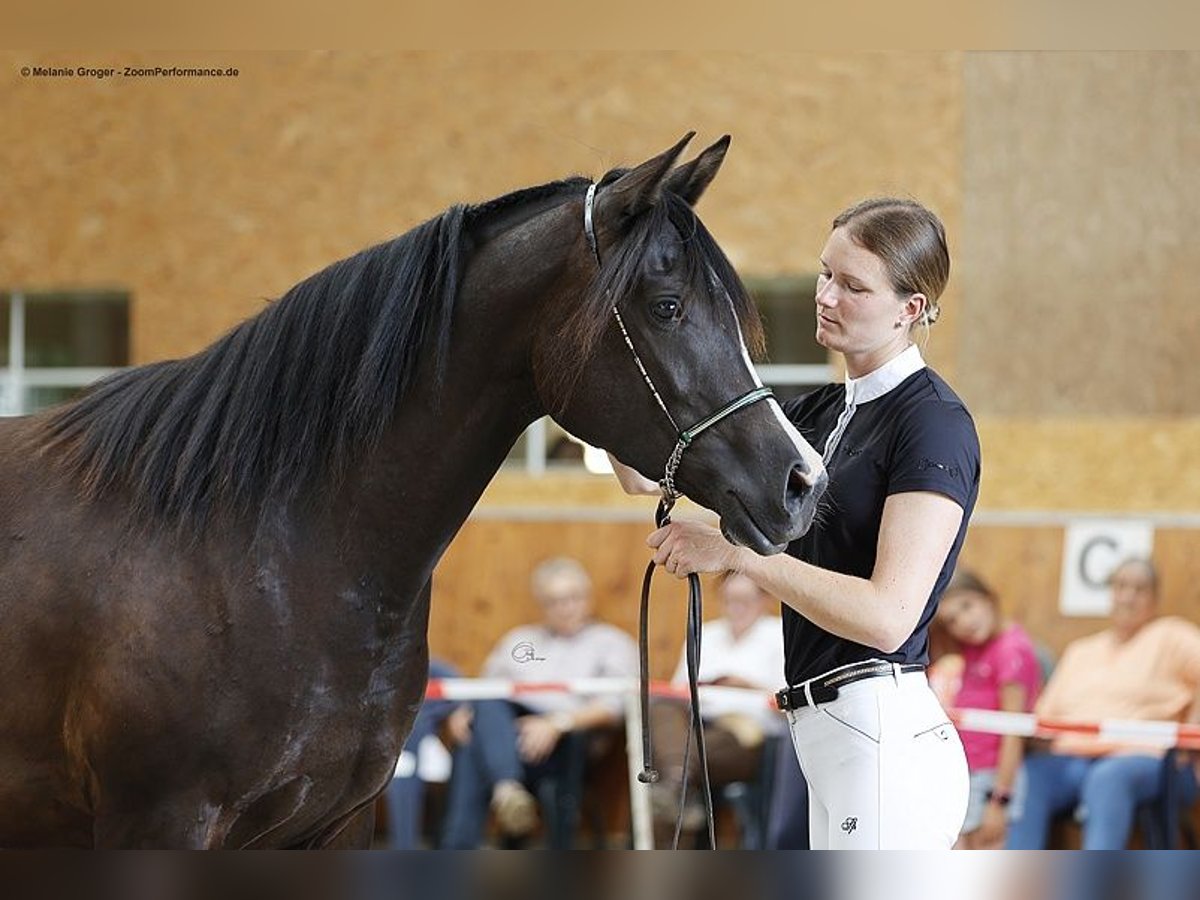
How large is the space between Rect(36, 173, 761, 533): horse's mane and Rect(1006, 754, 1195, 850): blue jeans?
11.3 feet

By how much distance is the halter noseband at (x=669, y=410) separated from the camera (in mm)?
1963

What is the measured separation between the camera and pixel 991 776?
16.9 feet

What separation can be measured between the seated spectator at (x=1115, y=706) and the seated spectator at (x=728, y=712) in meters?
0.92

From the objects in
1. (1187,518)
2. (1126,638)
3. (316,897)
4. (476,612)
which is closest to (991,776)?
(1126,638)

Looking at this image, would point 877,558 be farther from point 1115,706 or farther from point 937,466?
point 1115,706

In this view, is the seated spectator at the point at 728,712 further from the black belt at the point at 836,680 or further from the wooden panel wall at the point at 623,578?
the black belt at the point at 836,680

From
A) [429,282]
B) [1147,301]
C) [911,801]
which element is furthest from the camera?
[1147,301]

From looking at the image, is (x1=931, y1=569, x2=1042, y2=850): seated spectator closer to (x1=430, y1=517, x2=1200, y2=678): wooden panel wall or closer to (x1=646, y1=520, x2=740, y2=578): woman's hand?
(x1=430, y1=517, x2=1200, y2=678): wooden panel wall

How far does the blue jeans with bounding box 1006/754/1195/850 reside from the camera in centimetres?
491

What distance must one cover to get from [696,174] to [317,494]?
692 mm

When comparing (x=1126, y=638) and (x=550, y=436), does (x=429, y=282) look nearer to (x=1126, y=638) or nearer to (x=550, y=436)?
(x=1126, y=638)

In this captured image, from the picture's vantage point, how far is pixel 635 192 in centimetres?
199

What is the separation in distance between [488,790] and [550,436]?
2223mm

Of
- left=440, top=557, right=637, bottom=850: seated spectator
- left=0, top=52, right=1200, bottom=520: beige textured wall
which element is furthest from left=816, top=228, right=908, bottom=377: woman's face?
left=0, top=52, right=1200, bottom=520: beige textured wall
